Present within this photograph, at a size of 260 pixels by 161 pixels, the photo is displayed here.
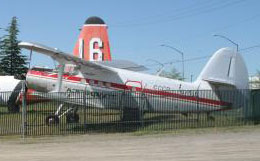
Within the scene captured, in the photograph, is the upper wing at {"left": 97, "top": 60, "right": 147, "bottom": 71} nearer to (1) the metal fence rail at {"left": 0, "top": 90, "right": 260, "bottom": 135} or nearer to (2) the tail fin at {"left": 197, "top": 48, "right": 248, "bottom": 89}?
(1) the metal fence rail at {"left": 0, "top": 90, "right": 260, "bottom": 135}

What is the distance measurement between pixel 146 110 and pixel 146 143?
6477 mm

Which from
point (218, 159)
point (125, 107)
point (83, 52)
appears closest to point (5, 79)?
point (83, 52)

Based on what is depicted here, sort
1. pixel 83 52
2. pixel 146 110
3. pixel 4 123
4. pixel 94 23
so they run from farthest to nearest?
pixel 94 23 → pixel 83 52 → pixel 146 110 → pixel 4 123

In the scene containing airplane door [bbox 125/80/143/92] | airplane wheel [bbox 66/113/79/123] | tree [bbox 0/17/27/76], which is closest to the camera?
airplane wheel [bbox 66/113/79/123]

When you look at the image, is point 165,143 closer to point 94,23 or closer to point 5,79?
point 94,23

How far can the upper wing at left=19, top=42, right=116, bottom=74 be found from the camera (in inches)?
766

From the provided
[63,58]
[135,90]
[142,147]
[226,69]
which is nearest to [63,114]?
[63,58]

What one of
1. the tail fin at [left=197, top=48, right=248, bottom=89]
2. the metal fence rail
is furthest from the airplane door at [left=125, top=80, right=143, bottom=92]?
the tail fin at [left=197, top=48, right=248, bottom=89]

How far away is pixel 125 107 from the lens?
2148cm

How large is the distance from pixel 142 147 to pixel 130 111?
697cm

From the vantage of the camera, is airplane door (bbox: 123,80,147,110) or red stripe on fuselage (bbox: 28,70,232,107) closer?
airplane door (bbox: 123,80,147,110)

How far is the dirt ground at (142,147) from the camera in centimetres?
1219

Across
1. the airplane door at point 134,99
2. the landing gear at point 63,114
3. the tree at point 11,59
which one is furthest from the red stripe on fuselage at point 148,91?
the tree at point 11,59

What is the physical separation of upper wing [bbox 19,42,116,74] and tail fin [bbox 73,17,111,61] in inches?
314
